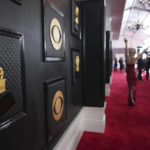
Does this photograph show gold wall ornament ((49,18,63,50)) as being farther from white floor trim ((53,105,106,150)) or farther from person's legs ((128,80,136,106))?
person's legs ((128,80,136,106))

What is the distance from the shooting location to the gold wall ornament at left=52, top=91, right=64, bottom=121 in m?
1.39

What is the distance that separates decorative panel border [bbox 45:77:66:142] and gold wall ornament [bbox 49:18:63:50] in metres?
0.32

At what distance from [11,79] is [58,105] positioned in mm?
723

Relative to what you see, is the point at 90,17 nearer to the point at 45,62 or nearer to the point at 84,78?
the point at 84,78

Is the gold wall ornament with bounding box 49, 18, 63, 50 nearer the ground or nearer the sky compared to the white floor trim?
nearer the sky

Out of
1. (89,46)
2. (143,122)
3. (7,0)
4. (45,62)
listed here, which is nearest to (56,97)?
(45,62)

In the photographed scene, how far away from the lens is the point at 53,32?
1.34 metres

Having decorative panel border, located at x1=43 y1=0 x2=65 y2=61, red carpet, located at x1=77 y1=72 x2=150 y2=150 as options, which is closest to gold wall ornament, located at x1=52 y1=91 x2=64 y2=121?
decorative panel border, located at x1=43 y1=0 x2=65 y2=61

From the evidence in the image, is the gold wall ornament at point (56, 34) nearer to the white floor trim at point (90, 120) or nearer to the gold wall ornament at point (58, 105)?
the gold wall ornament at point (58, 105)

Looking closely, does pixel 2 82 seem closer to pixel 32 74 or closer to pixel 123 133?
pixel 32 74

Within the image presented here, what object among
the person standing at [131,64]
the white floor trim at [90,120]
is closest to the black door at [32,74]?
the white floor trim at [90,120]

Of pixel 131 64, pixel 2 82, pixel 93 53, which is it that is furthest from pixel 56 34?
pixel 131 64

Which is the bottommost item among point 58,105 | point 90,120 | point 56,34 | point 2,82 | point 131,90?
point 90,120

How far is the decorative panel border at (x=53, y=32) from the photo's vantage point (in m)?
1.21
